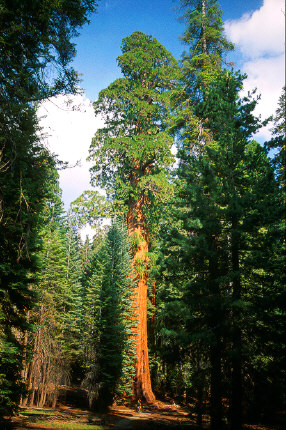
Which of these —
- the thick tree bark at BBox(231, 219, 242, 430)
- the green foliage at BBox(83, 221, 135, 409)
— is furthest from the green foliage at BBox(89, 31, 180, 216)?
the thick tree bark at BBox(231, 219, 242, 430)

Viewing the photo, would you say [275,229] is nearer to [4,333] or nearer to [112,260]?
[4,333]

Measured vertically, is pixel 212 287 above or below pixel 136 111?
below

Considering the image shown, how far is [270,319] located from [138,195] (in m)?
9.96

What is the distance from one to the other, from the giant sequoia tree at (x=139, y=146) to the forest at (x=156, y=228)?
0.27 feet

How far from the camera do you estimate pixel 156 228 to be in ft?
55.8

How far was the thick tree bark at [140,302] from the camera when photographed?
14.2 meters

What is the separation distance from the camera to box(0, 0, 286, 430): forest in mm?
6621

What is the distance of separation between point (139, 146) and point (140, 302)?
29.0 feet

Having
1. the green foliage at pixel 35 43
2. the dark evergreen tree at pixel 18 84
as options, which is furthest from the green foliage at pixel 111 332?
the green foliage at pixel 35 43

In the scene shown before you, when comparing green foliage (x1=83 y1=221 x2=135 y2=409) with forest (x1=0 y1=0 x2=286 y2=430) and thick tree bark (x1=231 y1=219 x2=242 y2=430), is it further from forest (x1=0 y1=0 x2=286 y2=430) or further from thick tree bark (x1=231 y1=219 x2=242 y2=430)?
thick tree bark (x1=231 y1=219 x2=242 y2=430)

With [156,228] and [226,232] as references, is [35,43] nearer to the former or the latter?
A: [226,232]

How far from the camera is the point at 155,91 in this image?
16.3 m

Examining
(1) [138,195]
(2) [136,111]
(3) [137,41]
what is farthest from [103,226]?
(3) [137,41]

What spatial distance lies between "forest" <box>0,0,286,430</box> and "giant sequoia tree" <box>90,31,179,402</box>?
83 mm
